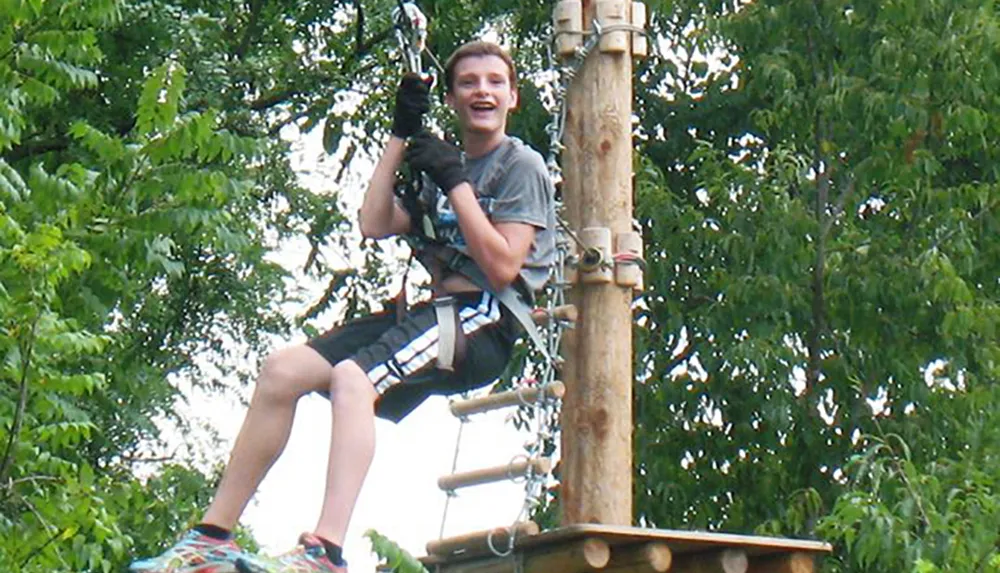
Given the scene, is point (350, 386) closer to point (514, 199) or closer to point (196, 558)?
point (196, 558)

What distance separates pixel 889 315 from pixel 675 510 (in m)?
1.54

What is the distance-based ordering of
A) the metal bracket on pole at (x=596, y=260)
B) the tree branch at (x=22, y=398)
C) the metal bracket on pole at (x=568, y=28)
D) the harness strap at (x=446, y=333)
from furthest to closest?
the tree branch at (x=22, y=398) → the metal bracket on pole at (x=568, y=28) → the metal bracket on pole at (x=596, y=260) → the harness strap at (x=446, y=333)

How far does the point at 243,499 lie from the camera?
240 inches

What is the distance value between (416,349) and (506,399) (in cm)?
150

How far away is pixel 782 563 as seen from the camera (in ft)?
24.8

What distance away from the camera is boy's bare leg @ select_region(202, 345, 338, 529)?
20.0 feet

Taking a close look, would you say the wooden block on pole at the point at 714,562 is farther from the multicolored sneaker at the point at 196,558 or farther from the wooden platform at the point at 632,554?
the multicolored sneaker at the point at 196,558

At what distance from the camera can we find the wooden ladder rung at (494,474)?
7.58 meters

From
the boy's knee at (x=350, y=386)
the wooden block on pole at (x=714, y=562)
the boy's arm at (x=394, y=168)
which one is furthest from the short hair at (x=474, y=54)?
the wooden block on pole at (x=714, y=562)

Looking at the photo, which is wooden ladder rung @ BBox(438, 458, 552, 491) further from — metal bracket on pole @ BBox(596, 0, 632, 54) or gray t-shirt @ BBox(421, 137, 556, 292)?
metal bracket on pole @ BBox(596, 0, 632, 54)

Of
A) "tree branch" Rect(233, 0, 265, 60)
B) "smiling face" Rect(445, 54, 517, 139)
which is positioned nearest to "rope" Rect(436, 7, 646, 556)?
"smiling face" Rect(445, 54, 517, 139)

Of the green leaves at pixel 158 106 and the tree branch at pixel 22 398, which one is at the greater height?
the green leaves at pixel 158 106

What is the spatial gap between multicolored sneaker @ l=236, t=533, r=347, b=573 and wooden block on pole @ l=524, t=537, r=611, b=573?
123 cm

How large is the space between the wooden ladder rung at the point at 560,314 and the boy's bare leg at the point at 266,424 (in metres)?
1.51
